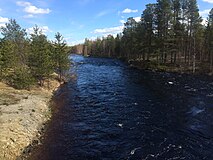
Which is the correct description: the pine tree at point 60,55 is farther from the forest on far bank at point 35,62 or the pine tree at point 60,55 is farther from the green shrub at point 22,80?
the green shrub at point 22,80

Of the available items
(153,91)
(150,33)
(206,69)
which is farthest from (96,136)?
(150,33)

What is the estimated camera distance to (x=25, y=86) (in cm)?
4741

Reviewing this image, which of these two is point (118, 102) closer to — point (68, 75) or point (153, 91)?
point (153, 91)

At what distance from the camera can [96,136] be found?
89.3 ft

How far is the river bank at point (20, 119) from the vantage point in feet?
74.9

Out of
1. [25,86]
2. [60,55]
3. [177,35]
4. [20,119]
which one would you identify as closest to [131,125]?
[20,119]

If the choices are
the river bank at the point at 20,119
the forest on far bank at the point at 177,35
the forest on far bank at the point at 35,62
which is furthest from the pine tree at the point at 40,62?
the forest on far bank at the point at 177,35

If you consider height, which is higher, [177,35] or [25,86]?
[177,35]

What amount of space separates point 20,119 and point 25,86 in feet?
64.5

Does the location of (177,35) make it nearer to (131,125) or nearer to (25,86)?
(25,86)

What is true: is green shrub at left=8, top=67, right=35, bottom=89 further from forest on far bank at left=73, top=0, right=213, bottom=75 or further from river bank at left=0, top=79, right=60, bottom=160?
forest on far bank at left=73, top=0, right=213, bottom=75

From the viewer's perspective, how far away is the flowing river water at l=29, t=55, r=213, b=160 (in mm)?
23000

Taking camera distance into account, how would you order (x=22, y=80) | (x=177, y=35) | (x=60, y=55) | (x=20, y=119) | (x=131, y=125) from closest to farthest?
(x=20, y=119)
(x=131, y=125)
(x=22, y=80)
(x=60, y=55)
(x=177, y=35)

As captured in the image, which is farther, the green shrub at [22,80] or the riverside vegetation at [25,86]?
the green shrub at [22,80]
